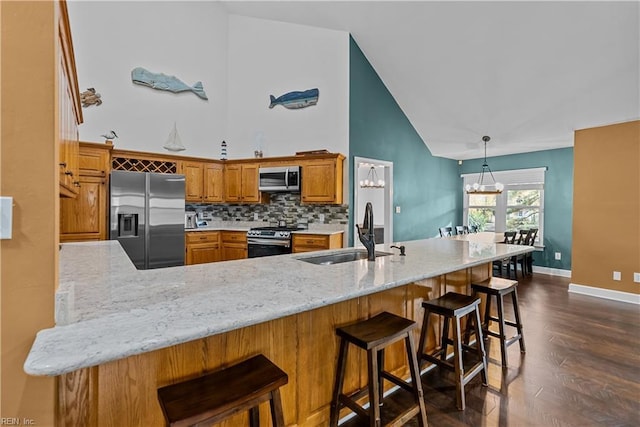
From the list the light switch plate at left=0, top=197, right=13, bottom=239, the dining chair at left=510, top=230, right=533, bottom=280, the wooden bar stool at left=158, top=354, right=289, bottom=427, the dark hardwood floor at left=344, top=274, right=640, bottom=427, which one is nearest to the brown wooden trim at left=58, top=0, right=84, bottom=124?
the light switch plate at left=0, top=197, right=13, bottom=239

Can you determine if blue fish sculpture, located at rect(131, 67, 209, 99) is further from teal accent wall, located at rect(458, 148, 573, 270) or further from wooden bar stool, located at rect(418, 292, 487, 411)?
teal accent wall, located at rect(458, 148, 573, 270)

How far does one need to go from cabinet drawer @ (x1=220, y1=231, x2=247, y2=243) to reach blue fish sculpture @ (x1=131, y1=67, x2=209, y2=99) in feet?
8.26

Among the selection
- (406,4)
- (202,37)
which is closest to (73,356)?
(406,4)

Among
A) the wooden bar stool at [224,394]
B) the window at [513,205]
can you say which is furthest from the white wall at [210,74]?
the window at [513,205]

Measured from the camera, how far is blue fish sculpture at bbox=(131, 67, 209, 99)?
4888 millimetres

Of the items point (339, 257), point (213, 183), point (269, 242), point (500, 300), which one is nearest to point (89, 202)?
point (213, 183)

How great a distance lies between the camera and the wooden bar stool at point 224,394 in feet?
3.27

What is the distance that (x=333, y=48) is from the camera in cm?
481

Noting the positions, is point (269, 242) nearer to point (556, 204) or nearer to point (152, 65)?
point (152, 65)

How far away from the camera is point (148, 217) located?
14.1ft

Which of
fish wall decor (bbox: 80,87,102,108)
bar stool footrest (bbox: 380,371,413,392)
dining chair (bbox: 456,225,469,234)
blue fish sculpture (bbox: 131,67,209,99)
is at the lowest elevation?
bar stool footrest (bbox: 380,371,413,392)

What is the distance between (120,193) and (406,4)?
4.54 meters

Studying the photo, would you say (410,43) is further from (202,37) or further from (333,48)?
(202,37)

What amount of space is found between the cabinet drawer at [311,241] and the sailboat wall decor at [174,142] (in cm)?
259
